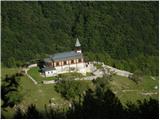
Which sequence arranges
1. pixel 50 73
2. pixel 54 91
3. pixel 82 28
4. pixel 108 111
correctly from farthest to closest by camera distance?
pixel 82 28, pixel 50 73, pixel 54 91, pixel 108 111

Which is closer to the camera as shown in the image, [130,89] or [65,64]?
[130,89]

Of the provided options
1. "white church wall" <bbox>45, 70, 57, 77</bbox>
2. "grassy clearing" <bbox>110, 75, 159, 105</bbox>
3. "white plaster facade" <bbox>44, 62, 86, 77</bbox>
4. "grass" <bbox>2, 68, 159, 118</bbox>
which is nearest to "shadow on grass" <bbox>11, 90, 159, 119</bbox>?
"grass" <bbox>2, 68, 159, 118</bbox>

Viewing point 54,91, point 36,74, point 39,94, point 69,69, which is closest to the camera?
point 39,94

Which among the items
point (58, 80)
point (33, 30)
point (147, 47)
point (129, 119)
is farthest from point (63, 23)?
point (129, 119)

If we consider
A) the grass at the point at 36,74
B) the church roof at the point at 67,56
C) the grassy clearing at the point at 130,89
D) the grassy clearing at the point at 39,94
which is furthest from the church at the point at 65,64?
the grassy clearing at the point at 130,89

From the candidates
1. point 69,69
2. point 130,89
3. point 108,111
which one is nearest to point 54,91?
point 69,69

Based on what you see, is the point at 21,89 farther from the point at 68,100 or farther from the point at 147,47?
the point at 147,47

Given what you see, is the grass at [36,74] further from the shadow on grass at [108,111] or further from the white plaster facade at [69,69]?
the shadow on grass at [108,111]

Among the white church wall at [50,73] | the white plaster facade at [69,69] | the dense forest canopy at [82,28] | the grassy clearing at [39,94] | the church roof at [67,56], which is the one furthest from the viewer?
the dense forest canopy at [82,28]

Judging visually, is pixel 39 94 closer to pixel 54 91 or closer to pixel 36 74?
pixel 54 91
